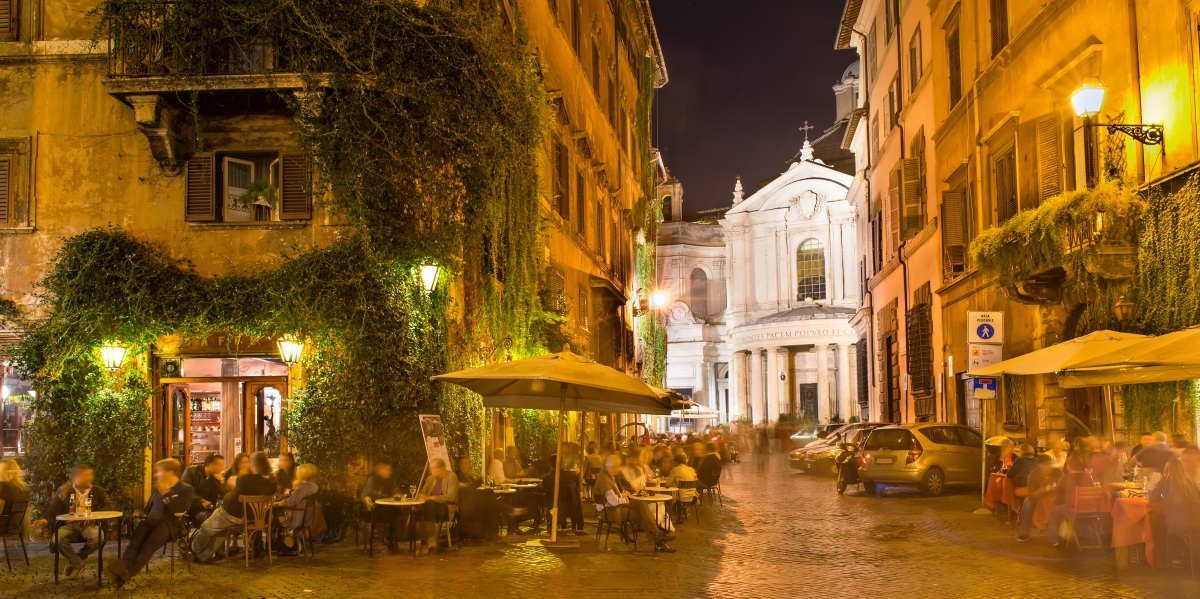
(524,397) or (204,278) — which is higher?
(204,278)

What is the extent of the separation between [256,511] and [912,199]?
21618 mm

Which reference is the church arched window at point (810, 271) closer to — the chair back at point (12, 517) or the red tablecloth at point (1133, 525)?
the red tablecloth at point (1133, 525)

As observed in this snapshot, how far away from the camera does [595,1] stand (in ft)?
101

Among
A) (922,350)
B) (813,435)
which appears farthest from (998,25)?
(813,435)

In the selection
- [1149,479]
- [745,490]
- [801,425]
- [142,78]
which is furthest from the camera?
[801,425]

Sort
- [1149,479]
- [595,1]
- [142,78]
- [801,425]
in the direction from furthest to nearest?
[801,425] < [595,1] < [142,78] < [1149,479]

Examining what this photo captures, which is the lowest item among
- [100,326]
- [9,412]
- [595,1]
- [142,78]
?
[9,412]

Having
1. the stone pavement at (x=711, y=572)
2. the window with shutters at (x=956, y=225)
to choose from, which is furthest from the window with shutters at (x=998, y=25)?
the stone pavement at (x=711, y=572)

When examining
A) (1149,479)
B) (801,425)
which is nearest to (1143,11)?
(1149,479)

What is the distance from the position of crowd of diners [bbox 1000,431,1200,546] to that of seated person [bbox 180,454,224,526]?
9849 millimetres

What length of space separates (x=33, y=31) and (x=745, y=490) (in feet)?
55.2

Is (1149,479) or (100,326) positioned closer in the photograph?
(1149,479)

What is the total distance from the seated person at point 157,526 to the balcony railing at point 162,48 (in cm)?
622

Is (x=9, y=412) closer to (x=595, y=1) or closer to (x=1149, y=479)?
(x=1149, y=479)
